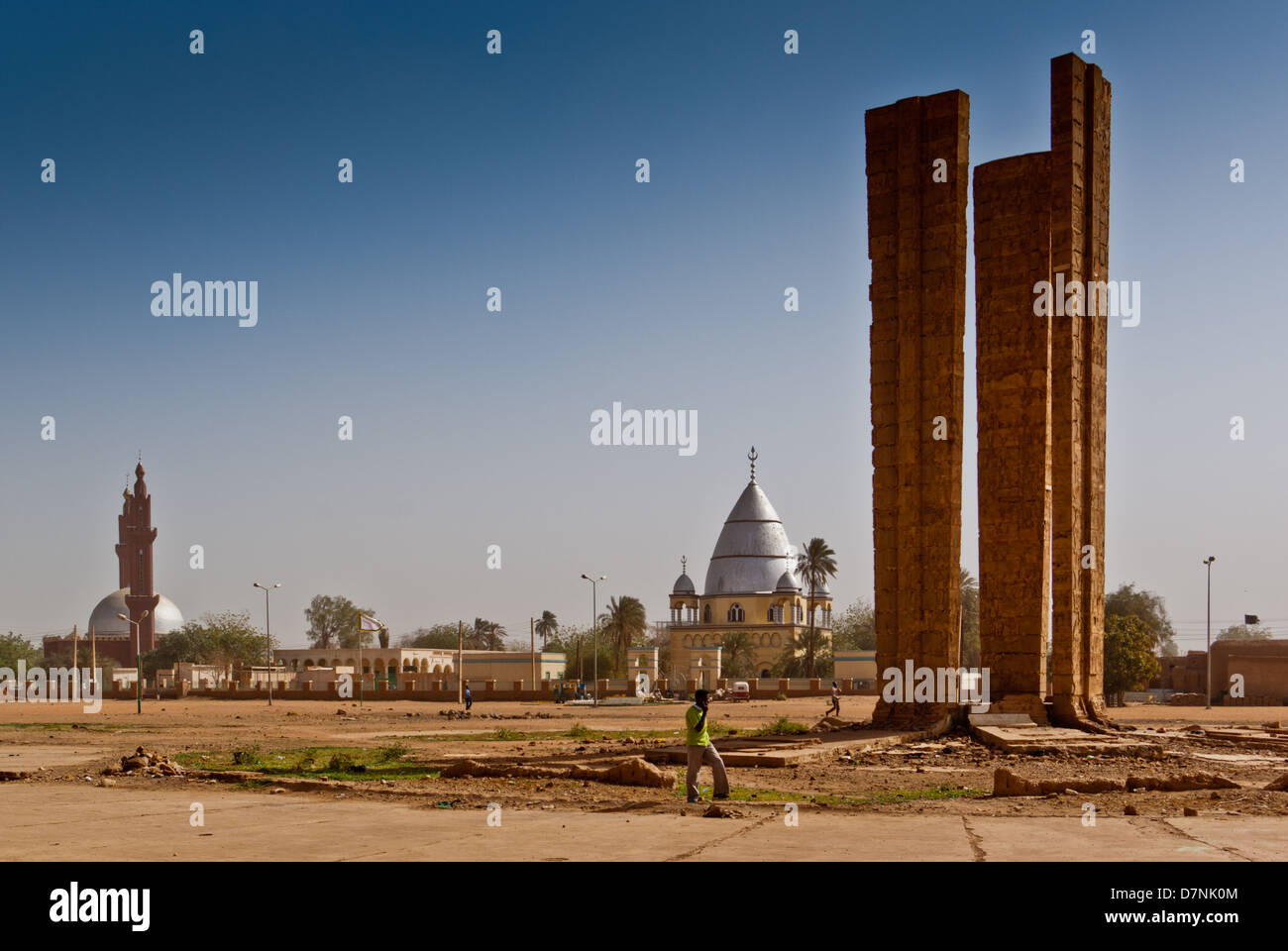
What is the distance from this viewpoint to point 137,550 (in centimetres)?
12506

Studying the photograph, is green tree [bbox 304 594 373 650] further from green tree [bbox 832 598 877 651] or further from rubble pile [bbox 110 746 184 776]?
rubble pile [bbox 110 746 184 776]

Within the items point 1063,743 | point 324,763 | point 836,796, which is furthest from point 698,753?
point 1063,743

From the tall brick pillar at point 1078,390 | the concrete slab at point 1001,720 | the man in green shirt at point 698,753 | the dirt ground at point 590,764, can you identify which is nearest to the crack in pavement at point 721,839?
the dirt ground at point 590,764

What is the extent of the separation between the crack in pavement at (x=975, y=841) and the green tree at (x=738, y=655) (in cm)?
8625

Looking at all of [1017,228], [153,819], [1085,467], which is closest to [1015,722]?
[1085,467]

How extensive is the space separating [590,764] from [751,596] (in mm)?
86749

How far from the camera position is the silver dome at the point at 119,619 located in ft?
400

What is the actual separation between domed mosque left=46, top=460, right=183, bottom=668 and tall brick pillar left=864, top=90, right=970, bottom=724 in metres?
108

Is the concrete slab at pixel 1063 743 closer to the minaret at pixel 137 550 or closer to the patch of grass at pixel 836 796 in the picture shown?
the patch of grass at pixel 836 796

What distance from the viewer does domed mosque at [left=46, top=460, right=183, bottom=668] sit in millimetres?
121812

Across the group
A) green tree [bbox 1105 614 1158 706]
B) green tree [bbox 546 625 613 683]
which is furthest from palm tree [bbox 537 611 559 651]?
green tree [bbox 1105 614 1158 706]
